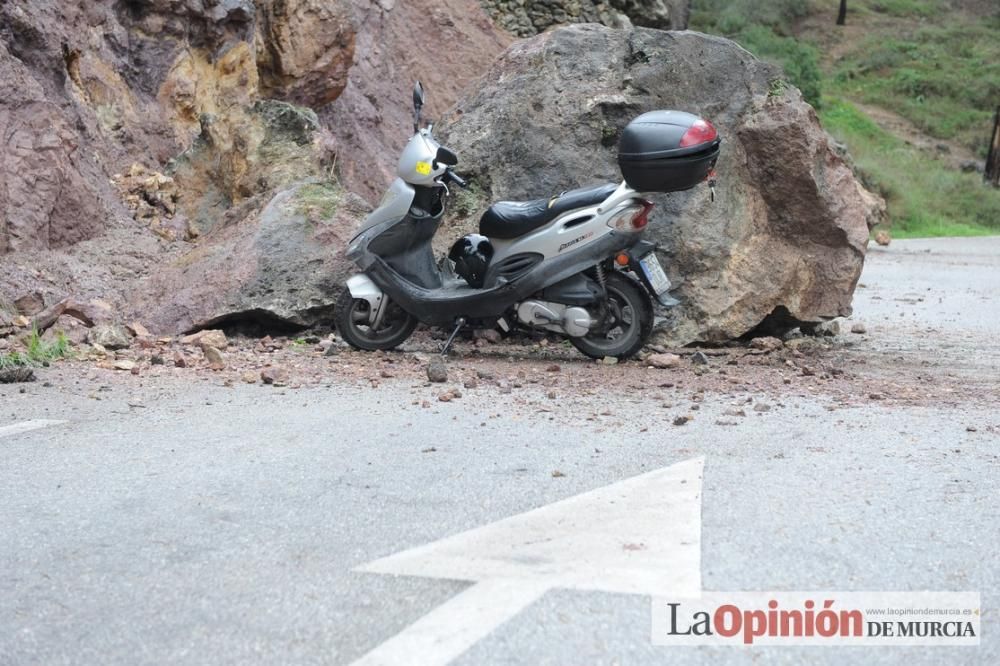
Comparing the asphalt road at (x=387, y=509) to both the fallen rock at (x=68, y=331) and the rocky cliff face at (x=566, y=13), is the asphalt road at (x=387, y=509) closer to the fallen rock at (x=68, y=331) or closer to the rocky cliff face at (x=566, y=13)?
the fallen rock at (x=68, y=331)

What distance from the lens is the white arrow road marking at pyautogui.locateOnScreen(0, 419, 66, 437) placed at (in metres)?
5.08

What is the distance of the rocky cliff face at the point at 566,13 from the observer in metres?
19.8

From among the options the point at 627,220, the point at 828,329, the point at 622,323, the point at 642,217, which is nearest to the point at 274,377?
the point at 622,323

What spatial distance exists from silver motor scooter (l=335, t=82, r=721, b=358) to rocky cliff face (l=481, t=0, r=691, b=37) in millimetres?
13106

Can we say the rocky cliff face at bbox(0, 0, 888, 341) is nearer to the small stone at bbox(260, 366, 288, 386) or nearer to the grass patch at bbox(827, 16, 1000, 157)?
the small stone at bbox(260, 366, 288, 386)

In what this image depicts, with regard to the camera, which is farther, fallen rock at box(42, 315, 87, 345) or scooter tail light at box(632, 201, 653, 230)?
fallen rock at box(42, 315, 87, 345)

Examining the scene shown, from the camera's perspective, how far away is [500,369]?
22.3 feet

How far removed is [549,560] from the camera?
3320mm

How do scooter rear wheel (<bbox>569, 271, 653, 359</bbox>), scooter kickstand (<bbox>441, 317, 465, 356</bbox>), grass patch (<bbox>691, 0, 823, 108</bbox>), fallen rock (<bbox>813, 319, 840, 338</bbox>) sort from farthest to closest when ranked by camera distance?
grass patch (<bbox>691, 0, 823, 108</bbox>) → fallen rock (<bbox>813, 319, 840, 338</bbox>) → scooter kickstand (<bbox>441, 317, 465, 356</bbox>) → scooter rear wheel (<bbox>569, 271, 653, 359</bbox>)

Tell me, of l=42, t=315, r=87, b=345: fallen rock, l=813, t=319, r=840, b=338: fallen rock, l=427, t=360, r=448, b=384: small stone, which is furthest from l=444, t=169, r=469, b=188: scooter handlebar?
l=813, t=319, r=840, b=338: fallen rock

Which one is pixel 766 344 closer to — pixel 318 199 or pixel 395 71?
pixel 318 199

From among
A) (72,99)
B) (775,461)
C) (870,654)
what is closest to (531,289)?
(775,461)

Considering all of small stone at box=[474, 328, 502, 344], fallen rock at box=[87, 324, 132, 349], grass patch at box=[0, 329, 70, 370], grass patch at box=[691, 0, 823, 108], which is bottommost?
grass patch at box=[691, 0, 823, 108]

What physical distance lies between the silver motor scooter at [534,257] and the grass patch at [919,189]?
1883 centimetres
